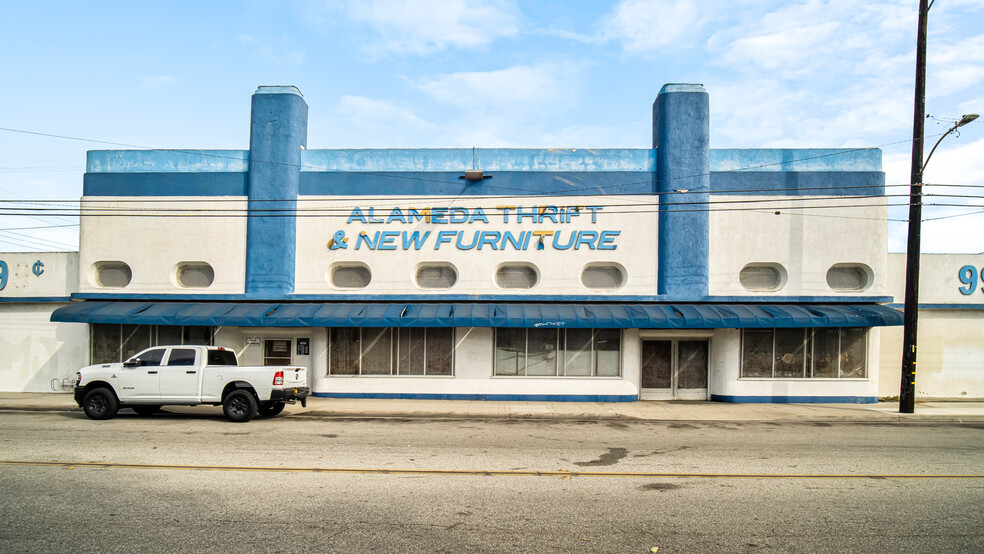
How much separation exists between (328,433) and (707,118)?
47.7ft

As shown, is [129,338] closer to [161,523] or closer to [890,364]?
[161,523]

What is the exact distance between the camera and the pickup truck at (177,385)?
46.4 feet

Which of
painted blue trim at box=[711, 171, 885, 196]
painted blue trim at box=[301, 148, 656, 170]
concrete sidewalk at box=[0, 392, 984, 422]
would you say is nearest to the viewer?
concrete sidewalk at box=[0, 392, 984, 422]

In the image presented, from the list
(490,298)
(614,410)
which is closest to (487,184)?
(490,298)

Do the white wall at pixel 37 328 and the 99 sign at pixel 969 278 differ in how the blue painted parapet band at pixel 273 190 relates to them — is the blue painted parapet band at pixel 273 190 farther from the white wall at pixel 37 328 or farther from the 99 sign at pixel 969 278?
the 99 sign at pixel 969 278

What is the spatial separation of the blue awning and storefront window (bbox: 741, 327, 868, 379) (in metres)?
0.95

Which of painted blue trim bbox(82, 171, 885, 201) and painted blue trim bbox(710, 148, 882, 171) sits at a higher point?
painted blue trim bbox(710, 148, 882, 171)

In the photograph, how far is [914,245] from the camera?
1609cm

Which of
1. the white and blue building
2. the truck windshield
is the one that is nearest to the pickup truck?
the truck windshield

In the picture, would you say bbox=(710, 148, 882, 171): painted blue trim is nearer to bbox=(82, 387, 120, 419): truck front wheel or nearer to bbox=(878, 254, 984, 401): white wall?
bbox=(878, 254, 984, 401): white wall

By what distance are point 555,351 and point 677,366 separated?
3939mm

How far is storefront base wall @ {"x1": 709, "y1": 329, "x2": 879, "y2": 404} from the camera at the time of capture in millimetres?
18406

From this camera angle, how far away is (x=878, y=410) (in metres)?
16.7

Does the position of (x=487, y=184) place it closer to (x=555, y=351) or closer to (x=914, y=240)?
(x=555, y=351)
